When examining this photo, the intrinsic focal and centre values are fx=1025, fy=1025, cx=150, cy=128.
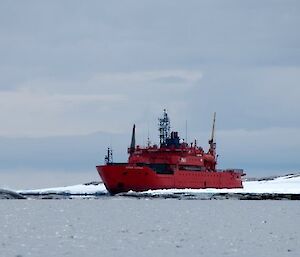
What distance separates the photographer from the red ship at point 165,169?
14175 cm

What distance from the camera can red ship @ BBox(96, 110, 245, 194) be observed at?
14175 centimetres

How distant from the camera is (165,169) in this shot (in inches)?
5842
